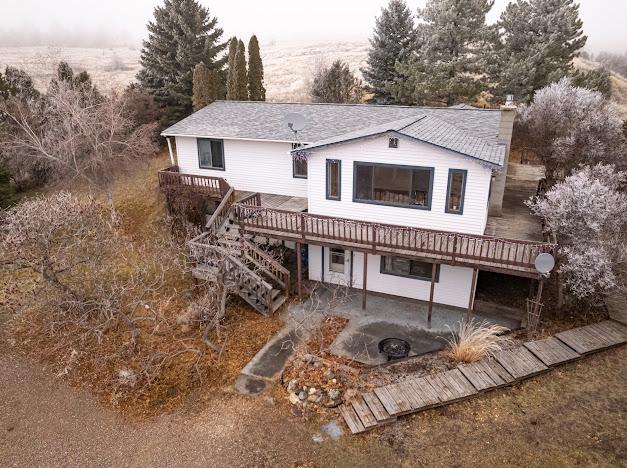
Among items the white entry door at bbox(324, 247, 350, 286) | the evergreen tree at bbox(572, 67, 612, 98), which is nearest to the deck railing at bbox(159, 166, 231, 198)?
the white entry door at bbox(324, 247, 350, 286)

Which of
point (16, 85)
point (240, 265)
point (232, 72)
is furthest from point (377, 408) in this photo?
→ point (16, 85)

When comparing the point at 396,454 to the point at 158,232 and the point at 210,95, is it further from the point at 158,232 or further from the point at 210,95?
the point at 210,95

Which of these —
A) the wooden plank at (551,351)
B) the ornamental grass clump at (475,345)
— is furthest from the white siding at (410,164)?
the wooden plank at (551,351)

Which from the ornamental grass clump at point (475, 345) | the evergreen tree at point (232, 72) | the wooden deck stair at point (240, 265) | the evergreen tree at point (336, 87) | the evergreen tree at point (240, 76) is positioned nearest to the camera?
the ornamental grass clump at point (475, 345)

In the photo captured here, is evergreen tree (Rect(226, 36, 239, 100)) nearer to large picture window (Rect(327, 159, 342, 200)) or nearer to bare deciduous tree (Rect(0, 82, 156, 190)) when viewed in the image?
bare deciduous tree (Rect(0, 82, 156, 190))

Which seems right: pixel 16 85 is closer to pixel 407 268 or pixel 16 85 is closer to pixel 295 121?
pixel 295 121

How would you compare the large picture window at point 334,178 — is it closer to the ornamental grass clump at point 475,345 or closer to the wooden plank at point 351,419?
the ornamental grass clump at point 475,345

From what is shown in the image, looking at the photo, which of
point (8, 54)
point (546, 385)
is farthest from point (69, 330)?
point (8, 54)
